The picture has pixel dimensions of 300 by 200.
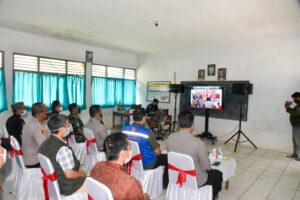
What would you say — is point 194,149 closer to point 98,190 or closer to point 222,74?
point 98,190

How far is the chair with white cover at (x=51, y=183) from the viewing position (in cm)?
183

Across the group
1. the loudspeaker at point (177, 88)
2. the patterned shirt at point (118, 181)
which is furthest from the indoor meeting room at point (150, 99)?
the loudspeaker at point (177, 88)

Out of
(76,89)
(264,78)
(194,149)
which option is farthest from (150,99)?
(194,149)

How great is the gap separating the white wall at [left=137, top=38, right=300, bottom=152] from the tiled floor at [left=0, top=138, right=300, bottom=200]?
0.60 metres

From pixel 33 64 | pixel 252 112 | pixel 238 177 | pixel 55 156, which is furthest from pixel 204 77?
pixel 55 156

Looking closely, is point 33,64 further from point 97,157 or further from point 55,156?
point 55,156

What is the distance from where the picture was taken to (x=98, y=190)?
131cm

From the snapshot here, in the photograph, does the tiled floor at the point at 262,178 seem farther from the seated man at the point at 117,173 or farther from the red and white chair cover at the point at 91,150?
the seated man at the point at 117,173

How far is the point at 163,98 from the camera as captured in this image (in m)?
7.99

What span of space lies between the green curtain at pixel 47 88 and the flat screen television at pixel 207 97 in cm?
375

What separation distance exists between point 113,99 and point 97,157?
470 cm

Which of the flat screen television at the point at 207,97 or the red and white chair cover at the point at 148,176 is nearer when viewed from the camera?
the red and white chair cover at the point at 148,176

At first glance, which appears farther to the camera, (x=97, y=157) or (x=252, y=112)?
(x=252, y=112)

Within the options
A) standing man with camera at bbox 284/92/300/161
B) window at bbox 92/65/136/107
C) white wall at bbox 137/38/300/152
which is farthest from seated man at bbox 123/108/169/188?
window at bbox 92/65/136/107
